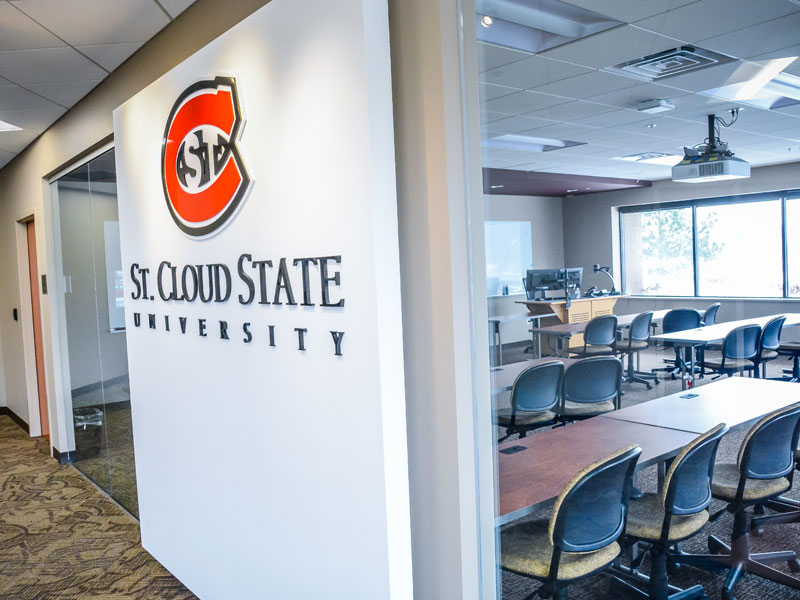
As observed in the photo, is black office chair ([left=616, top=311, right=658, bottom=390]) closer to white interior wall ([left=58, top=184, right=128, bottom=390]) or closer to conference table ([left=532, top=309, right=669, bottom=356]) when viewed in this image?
conference table ([left=532, top=309, right=669, bottom=356])

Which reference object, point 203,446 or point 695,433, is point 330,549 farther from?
point 695,433

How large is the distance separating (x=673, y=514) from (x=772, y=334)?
1.91 feet

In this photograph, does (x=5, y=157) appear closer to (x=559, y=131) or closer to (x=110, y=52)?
(x=110, y=52)

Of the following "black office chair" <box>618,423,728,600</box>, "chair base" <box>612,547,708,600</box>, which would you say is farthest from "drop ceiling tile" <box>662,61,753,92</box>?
"chair base" <box>612,547,708,600</box>

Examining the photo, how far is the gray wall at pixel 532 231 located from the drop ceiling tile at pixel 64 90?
3.44 metres

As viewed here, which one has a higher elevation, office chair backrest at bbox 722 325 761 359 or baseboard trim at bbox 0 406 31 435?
office chair backrest at bbox 722 325 761 359

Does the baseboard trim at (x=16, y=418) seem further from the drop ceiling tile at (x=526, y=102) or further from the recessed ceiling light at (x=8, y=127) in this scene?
the drop ceiling tile at (x=526, y=102)

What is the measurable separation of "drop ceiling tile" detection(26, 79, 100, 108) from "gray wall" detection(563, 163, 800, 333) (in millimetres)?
3736

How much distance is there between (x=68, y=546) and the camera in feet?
13.3

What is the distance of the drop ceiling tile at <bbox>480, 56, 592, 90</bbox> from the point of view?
5.49 feet

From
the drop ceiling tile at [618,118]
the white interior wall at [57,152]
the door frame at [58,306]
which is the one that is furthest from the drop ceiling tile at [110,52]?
the drop ceiling tile at [618,118]

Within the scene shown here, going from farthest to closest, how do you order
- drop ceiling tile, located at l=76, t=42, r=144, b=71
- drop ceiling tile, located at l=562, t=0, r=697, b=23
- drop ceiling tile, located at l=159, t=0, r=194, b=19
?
1. drop ceiling tile, located at l=76, t=42, r=144, b=71
2. drop ceiling tile, located at l=159, t=0, r=194, b=19
3. drop ceiling tile, located at l=562, t=0, r=697, b=23

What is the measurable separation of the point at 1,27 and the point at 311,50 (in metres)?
2.08

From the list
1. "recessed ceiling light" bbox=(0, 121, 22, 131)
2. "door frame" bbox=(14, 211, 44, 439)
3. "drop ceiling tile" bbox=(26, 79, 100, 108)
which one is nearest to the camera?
"drop ceiling tile" bbox=(26, 79, 100, 108)
